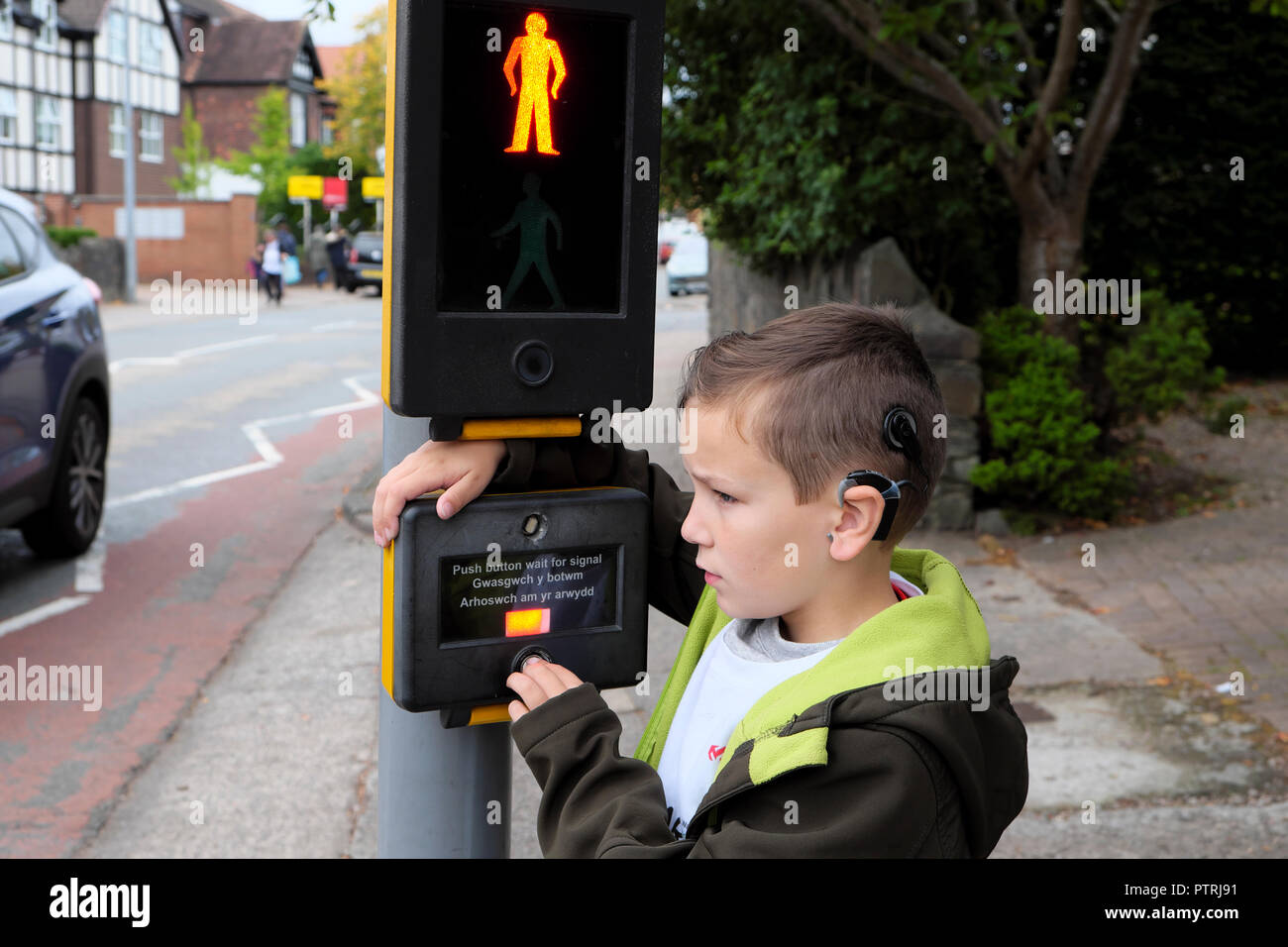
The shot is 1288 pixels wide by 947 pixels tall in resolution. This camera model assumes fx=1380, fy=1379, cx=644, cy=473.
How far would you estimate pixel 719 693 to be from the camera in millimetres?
1787

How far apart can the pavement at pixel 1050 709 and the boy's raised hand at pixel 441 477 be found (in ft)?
6.30

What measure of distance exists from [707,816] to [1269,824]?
3231 millimetres

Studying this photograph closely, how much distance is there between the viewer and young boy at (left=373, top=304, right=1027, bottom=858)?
Answer: 1.53 meters

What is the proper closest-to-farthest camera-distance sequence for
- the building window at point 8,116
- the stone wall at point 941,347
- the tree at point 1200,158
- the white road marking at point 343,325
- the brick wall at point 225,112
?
the stone wall at point 941,347, the tree at point 1200,158, the white road marking at point 343,325, the building window at point 8,116, the brick wall at point 225,112

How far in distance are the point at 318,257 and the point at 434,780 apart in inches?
1484

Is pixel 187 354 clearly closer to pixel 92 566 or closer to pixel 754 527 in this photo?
pixel 92 566

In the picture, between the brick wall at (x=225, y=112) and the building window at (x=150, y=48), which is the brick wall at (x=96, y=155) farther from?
the brick wall at (x=225, y=112)

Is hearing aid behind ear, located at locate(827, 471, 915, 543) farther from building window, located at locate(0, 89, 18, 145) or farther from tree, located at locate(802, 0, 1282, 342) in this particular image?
building window, located at locate(0, 89, 18, 145)

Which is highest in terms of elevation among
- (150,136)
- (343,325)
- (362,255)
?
(150,136)

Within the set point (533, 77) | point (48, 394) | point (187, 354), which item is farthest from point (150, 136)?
point (533, 77)

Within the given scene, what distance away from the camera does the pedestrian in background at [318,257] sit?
37938 mm

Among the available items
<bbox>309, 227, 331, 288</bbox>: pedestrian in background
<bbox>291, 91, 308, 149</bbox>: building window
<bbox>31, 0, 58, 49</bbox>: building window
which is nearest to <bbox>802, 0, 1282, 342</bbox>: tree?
<bbox>309, 227, 331, 288</bbox>: pedestrian in background

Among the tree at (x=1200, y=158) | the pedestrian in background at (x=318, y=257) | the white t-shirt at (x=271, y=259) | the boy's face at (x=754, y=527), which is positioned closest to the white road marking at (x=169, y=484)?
the boy's face at (x=754, y=527)

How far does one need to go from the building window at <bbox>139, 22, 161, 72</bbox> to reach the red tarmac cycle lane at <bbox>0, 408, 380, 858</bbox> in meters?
41.2
